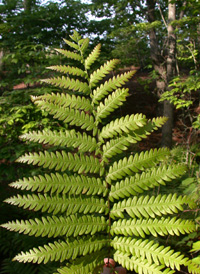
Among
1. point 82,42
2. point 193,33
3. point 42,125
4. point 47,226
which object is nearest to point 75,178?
point 47,226

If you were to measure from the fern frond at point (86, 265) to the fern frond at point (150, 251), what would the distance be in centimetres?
9

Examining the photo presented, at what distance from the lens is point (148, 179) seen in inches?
39.5

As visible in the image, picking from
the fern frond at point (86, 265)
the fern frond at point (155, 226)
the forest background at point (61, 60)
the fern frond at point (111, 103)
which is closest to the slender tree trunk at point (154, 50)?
the forest background at point (61, 60)

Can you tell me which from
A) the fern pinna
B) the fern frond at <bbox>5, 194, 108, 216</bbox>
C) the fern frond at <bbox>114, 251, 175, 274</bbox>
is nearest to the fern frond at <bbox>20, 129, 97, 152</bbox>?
the fern pinna

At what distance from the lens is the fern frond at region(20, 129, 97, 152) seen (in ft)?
3.34

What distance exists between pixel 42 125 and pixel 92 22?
5267 millimetres

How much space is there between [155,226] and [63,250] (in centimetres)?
41

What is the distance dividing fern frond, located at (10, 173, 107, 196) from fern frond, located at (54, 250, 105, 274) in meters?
0.28

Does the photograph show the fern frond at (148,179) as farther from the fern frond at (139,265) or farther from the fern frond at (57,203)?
the fern frond at (139,265)

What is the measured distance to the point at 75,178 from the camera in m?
1.00

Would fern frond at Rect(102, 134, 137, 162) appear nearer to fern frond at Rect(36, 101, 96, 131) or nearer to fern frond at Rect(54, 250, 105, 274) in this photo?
fern frond at Rect(36, 101, 96, 131)

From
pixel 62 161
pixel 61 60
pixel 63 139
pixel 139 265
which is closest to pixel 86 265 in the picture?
pixel 139 265

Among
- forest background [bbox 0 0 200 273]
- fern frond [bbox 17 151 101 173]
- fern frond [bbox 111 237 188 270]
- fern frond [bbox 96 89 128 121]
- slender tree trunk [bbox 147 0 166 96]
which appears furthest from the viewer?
slender tree trunk [bbox 147 0 166 96]

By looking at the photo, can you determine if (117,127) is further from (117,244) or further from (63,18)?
(63,18)
